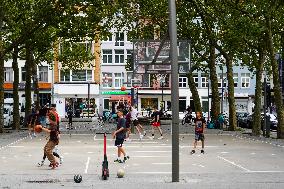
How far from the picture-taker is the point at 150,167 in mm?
20312

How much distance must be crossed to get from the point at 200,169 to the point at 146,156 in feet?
16.5

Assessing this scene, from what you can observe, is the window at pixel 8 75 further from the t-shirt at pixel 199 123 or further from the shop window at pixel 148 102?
the t-shirt at pixel 199 123

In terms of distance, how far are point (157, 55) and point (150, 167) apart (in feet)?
11.2

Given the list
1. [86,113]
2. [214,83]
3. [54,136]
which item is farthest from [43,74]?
[54,136]

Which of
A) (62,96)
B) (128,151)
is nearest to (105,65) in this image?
(62,96)

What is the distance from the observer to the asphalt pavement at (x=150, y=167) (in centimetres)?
1594

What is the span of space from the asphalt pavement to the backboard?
3.01 m

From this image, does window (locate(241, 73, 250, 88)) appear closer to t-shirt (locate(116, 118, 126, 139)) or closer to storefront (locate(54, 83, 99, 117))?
storefront (locate(54, 83, 99, 117))

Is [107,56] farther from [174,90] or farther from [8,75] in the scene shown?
[174,90]

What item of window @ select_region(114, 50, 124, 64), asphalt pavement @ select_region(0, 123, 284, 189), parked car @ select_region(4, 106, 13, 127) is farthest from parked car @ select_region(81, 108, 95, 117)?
asphalt pavement @ select_region(0, 123, 284, 189)

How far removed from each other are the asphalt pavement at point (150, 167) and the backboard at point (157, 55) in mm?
3011

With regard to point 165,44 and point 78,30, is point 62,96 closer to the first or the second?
point 78,30

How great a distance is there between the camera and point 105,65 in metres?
92.2

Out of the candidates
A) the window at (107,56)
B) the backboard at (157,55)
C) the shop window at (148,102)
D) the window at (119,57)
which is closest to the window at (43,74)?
the window at (107,56)
